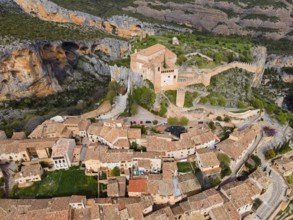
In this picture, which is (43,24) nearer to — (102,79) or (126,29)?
(102,79)

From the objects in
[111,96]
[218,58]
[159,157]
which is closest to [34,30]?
[111,96]

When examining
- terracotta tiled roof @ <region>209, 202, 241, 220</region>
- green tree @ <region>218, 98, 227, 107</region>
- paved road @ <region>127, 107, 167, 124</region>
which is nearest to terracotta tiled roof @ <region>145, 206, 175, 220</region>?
terracotta tiled roof @ <region>209, 202, 241, 220</region>

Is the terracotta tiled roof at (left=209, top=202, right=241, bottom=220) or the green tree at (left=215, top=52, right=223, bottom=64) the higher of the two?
the green tree at (left=215, top=52, right=223, bottom=64)

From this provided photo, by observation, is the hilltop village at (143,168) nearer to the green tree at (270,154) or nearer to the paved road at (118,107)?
the green tree at (270,154)

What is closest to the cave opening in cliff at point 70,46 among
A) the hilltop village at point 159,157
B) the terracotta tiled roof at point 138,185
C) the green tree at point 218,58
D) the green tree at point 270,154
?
the hilltop village at point 159,157

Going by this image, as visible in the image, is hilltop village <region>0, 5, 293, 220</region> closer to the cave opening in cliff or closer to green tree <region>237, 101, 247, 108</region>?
green tree <region>237, 101, 247, 108</region>

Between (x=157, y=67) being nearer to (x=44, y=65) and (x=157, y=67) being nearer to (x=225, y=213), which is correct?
(x=225, y=213)
